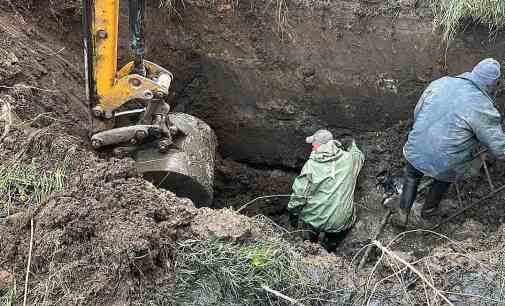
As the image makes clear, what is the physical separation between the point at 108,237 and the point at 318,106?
3.74 metres

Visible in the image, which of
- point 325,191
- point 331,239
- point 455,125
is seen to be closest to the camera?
point 455,125

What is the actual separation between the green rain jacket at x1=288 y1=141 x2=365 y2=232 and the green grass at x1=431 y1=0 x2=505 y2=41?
172 centimetres

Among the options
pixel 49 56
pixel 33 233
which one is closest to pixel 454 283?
pixel 33 233

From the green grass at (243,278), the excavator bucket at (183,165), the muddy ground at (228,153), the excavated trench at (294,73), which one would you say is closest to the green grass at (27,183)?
the muddy ground at (228,153)

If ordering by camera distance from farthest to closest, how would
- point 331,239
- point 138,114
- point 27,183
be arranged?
point 331,239
point 138,114
point 27,183

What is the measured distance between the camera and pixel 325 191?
5.25 metres

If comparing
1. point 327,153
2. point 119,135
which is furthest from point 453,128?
point 119,135

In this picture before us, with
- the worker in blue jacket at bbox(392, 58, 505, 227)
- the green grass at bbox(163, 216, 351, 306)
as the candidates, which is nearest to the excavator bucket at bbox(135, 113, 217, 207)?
the green grass at bbox(163, 216, 351, 306)

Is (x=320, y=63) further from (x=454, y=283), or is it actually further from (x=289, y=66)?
(x=454, y=283)

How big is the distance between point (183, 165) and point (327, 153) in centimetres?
147

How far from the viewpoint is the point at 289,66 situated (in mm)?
6156

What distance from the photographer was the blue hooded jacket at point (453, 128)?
464 centimetres

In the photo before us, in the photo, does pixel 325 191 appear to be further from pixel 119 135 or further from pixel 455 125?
pixel 119 135

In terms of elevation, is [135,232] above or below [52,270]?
above
